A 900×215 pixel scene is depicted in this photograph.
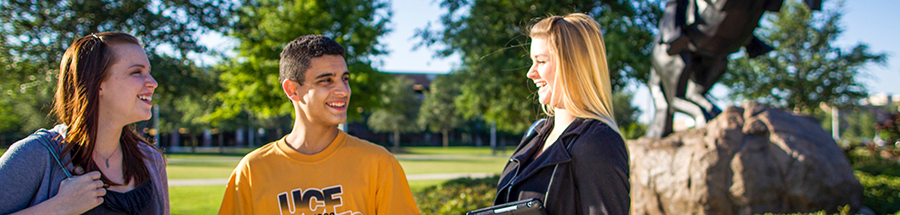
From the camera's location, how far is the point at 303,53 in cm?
229

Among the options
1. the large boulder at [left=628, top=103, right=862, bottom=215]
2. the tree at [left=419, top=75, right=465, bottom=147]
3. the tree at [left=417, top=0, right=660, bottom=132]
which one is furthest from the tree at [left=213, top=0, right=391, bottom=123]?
the tree at [left=419, top=75, right=465, bottom=147]

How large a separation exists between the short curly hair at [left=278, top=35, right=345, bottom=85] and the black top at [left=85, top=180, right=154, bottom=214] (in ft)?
2.41

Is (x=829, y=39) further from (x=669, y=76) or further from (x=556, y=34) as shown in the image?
(x=556, y=34)

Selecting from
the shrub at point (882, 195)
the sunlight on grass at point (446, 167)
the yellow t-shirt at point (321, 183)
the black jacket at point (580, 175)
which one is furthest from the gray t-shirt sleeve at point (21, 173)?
the sunlight on grass at point (446, 167)

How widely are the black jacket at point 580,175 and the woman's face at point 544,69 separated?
181 millimetres

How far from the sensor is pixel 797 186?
526 cm

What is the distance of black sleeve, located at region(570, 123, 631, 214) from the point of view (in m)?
1.79

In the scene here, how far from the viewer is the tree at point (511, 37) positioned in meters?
12.8

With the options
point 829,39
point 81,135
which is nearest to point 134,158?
point 81,135

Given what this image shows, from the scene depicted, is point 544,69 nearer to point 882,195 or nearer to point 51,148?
point 51,148

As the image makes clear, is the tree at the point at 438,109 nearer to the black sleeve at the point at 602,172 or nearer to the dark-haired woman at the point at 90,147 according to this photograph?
the dark-haired woman at the point at 90,147

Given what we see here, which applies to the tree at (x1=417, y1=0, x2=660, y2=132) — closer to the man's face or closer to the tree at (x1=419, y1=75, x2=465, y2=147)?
the man's face

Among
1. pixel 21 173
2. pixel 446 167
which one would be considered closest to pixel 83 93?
pixel 21 173

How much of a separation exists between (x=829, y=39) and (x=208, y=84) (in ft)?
85.0
